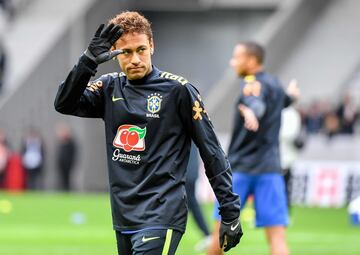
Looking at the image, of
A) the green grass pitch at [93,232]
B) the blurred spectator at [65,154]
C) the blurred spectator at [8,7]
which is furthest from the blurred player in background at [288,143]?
the blurred spectator at [8,7]

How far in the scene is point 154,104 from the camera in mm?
6742

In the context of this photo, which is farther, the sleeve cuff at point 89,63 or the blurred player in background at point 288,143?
the blurred player in background at point 288,143

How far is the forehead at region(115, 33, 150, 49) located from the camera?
22.0 feet

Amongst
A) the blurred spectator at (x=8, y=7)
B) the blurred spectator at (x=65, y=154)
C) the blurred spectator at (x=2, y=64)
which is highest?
the blurred spectator at (x=8, y=7)

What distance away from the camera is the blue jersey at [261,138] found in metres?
10.4

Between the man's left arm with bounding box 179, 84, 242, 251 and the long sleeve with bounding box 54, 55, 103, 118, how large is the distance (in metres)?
0.61

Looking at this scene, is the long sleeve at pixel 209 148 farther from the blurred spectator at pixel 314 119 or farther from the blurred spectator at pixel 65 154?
the blurred spectator at pixel 65 154

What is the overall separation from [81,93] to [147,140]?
0.53 metres

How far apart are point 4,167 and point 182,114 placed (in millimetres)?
26121

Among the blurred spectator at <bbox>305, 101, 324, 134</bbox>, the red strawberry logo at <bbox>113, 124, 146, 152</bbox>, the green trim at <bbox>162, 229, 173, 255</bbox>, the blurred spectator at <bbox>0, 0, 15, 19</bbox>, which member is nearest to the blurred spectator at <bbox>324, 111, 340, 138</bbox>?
the blurred spectator at <bbox>305, 101, 324, 134</bbox>

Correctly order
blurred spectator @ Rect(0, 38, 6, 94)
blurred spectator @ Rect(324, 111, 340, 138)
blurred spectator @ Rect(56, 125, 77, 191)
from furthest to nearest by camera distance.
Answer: blurred spectator @ Rect(0, 38, 6, 94) < blurred spectator @ Rect(56, 125, 77, 191) < blurred spectator @ Rect(324, 111, 340, 138)

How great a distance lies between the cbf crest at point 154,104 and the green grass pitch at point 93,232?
6744 millimetres

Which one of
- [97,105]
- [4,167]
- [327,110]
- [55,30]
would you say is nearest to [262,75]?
[97,105]

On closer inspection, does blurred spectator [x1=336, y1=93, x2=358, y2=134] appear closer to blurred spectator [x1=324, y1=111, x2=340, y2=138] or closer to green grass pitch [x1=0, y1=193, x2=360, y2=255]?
blurred spectator [x1=324, y1=111, x2=340, y2=138]
